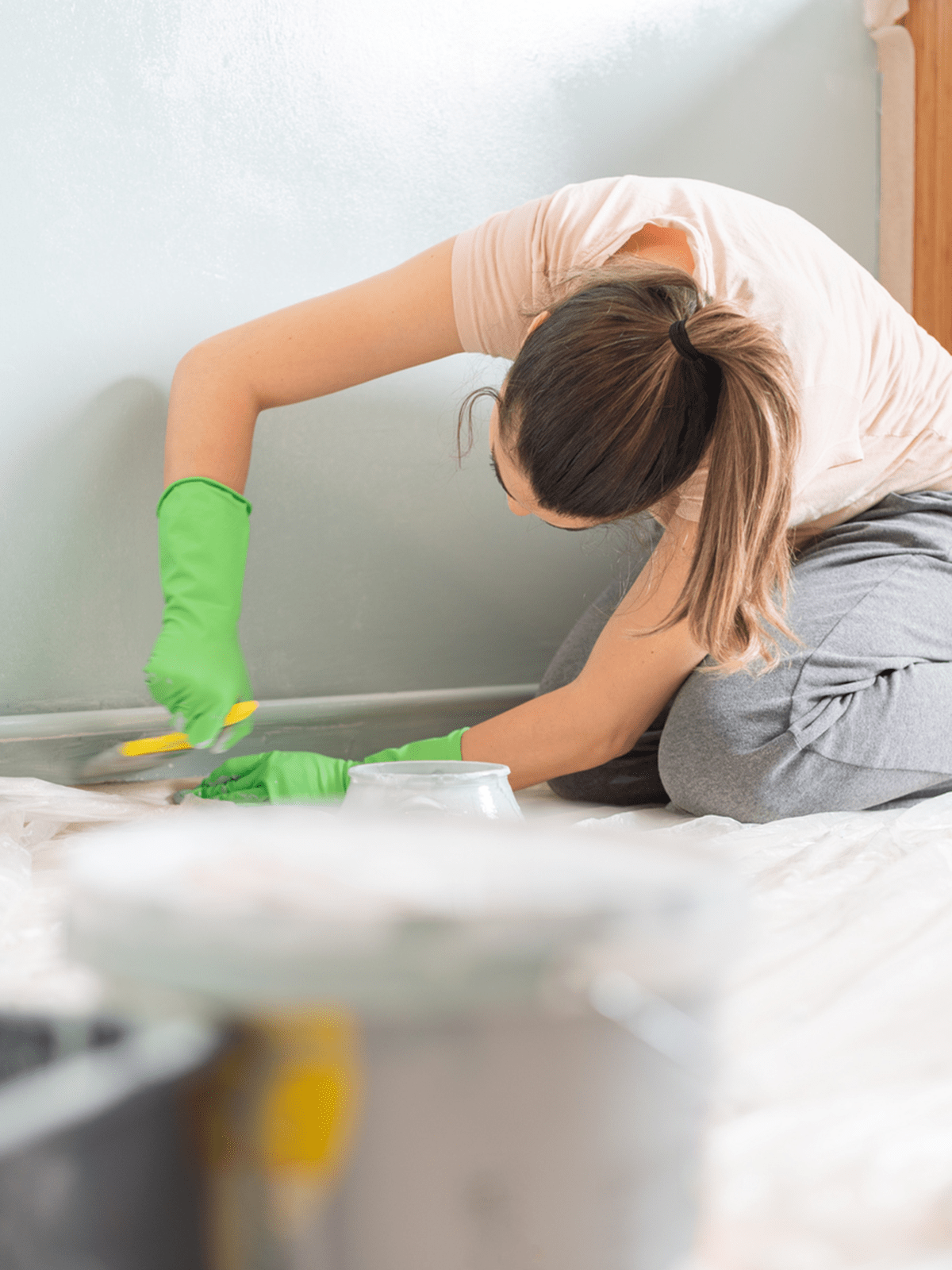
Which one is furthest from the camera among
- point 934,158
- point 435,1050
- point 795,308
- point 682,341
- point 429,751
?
point 934,158

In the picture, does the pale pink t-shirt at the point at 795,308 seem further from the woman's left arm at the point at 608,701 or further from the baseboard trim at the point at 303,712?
the baseboard trim at the point at 303,712

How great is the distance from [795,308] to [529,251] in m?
0.23

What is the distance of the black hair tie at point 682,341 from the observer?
680 millimetres

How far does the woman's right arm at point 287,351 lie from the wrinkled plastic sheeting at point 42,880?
11.2 inches

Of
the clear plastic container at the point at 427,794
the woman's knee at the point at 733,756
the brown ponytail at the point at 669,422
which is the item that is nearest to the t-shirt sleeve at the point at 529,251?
the brown ponytail at the point at 669,422

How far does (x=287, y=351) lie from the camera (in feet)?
3.09

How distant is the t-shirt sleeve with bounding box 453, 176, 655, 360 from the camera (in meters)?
0.85

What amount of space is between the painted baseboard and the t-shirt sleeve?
1.30 feet

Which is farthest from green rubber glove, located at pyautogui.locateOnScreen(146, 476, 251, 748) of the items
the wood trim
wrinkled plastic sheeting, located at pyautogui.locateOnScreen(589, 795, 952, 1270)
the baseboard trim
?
the wood trim

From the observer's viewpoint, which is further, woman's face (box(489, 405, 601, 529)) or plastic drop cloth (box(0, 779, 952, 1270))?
woman's face (box(489, 405, 601, 529))

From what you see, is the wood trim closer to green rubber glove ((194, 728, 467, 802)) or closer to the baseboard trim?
the baseboard trim

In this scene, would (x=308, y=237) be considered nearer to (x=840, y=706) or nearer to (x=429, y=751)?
(x=429, y=751)

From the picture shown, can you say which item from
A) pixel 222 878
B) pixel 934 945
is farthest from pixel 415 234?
pixel 222 878

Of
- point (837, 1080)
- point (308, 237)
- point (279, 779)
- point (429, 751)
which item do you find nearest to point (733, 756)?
point (429, 751)
